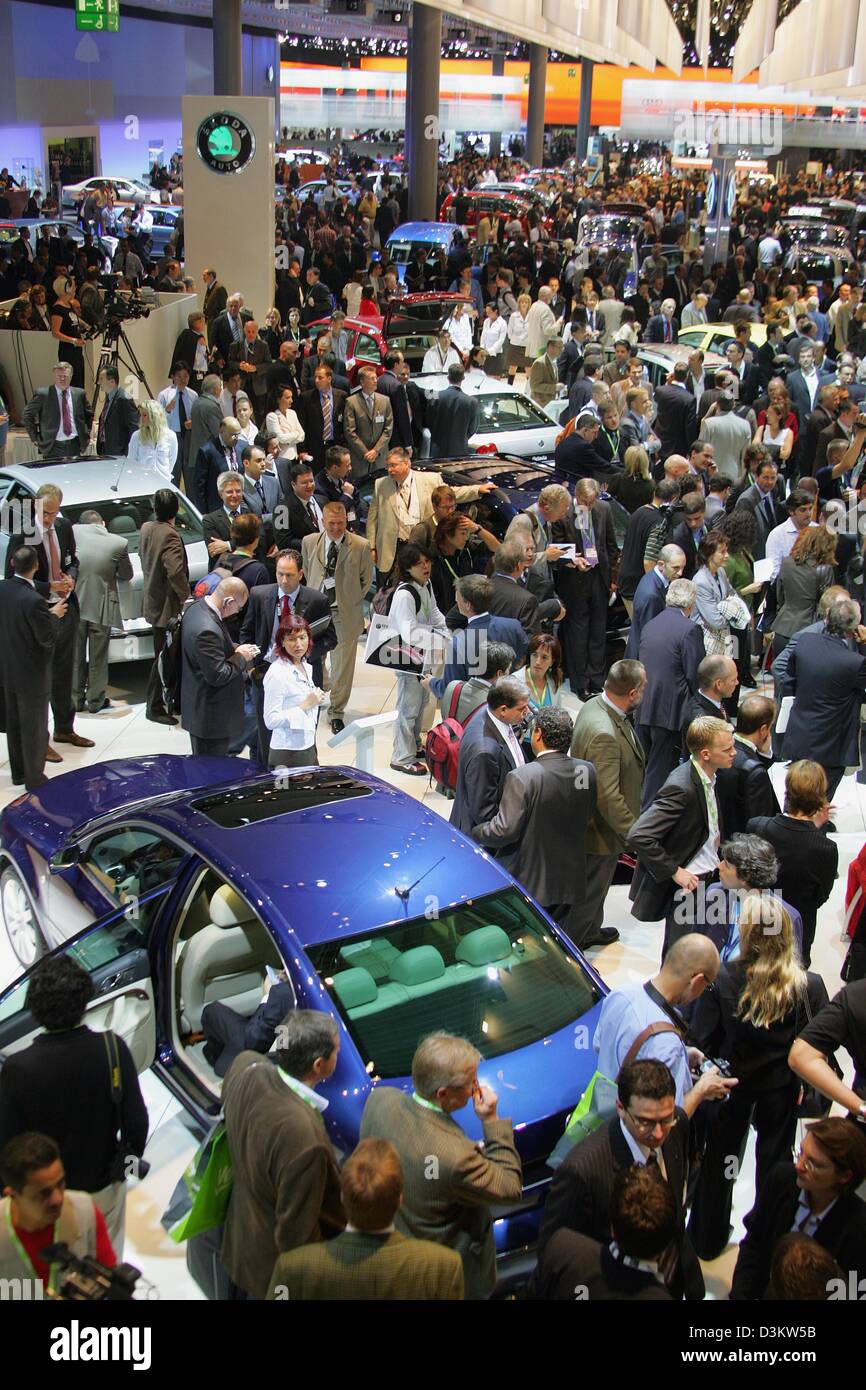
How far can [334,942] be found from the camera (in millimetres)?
5184

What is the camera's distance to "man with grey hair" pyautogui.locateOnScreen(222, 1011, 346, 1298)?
4.16 meters

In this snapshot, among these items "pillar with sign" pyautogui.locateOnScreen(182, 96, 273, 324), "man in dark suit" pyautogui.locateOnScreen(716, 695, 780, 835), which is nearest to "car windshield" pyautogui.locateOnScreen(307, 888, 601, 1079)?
"man in dark suit" pyautogui.locateOnScreen(716, 695, 780, 835)

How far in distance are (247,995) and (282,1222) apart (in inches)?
69.9

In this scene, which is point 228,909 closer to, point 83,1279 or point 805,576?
point 83,1279

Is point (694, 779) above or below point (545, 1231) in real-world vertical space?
above

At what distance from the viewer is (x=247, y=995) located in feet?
19.3

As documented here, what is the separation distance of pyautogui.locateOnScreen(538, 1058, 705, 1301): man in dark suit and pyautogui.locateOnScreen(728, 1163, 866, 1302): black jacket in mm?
431

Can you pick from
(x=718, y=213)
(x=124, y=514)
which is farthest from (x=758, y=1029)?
(x=718, y=213)

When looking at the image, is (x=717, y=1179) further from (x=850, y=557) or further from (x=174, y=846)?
(x=850, y=557)

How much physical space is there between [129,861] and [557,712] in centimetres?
204

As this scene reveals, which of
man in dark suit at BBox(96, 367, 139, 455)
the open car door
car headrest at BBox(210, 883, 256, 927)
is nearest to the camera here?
the open car door

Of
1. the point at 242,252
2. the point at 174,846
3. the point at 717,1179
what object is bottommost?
the point at 717,1179

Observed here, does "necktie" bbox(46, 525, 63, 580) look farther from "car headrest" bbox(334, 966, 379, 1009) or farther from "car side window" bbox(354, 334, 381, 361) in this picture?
"car side window" bbox(354, 334, 381, 361)

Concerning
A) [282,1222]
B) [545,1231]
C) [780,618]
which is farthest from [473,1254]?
[780,618]
